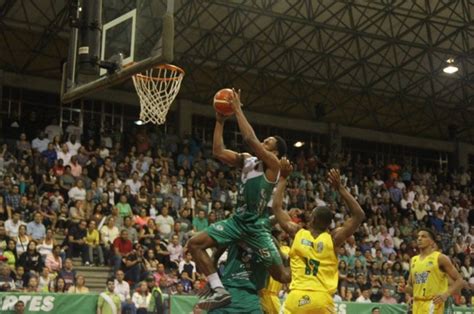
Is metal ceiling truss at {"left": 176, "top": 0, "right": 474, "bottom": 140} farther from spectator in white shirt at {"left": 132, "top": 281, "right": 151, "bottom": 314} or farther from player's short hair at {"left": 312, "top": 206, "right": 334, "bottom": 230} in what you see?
player's short hair at {"left": 312, "top": 206, "right": 334, "bottom": 230}

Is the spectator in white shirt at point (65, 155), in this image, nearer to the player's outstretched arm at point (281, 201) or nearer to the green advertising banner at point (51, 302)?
the green advertising banner at point (51, 302)

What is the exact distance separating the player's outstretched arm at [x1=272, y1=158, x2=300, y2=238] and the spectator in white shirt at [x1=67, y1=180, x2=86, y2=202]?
12561 mm

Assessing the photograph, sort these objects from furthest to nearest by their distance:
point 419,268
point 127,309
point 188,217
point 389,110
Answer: point 389,110 < point 188,217 < point 127,309 < point 419,268

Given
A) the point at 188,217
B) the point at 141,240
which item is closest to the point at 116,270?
the point at 141,240

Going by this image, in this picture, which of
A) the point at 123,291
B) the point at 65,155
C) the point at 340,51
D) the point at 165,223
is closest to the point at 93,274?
the point at 123,291

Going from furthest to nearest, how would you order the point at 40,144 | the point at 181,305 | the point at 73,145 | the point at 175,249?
the point at 40,144
the point at 73,145
the point at 175,249
the point at 181,305

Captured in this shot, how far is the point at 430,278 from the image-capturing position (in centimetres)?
1096

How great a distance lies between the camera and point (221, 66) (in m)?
31.4

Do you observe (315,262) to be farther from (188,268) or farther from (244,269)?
(188,268)

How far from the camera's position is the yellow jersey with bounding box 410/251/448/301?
1090 cm

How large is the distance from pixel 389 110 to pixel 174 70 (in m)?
24.3

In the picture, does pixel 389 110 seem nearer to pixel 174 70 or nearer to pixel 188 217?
pixel 188 217

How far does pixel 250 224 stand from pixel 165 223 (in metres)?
13.0

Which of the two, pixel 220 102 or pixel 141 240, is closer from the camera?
pixel 220 102
